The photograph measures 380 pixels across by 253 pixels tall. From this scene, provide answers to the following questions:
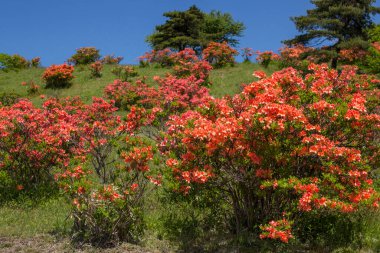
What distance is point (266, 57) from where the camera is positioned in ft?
99.1

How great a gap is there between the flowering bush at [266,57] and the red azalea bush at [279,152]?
23553mm

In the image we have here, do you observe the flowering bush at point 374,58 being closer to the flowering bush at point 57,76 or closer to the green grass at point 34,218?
the flowering bush at point 57,76

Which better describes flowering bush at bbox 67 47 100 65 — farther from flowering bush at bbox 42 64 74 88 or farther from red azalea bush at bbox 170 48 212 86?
red azalea bush at bbox 170 48 212 86

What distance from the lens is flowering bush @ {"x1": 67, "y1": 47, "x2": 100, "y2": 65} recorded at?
124 ft

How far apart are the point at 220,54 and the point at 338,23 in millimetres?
8540

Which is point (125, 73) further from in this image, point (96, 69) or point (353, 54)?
point (353, 54)

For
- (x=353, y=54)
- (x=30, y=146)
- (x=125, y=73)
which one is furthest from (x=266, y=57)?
(x=30, y=146)

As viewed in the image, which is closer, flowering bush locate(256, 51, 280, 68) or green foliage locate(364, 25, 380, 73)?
green foliage locate(364, 25, 380, 73)

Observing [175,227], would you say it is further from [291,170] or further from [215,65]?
[215,65]

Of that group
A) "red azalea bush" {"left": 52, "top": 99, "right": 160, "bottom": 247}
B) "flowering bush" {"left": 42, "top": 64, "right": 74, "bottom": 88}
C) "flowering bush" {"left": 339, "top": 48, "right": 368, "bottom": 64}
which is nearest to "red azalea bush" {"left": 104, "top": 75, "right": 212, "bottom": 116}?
"red azalea bush" {"left": 52, "top": 99, "right": 160, "bottom": 247}

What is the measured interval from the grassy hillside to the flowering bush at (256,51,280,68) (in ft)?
1.56

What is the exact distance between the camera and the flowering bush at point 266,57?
30.0m

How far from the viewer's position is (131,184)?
7.29 metres

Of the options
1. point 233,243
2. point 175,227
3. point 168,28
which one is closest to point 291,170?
point 233,243
